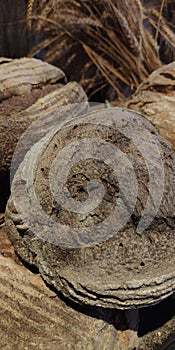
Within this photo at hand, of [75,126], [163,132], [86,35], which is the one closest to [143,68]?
[86,35]

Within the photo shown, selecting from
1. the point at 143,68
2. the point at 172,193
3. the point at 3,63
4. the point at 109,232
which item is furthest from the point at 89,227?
the point at 143,68

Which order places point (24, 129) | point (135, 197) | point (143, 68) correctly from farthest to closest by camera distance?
1. point (143, 68)
2. point (24, 129)
3. point (135, 197)

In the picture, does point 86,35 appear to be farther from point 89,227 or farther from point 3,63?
point 89,227

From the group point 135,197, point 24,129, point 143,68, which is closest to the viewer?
point 135,197

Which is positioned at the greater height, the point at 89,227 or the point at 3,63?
the point at 3,63

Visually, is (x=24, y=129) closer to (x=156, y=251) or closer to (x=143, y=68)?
(x=156, y=251)

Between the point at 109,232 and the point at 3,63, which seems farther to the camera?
the point at 3,63
